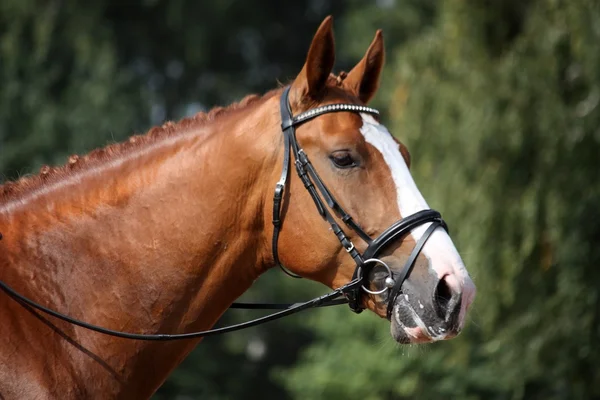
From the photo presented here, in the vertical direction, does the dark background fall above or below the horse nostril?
above

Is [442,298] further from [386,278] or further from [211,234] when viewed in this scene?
[211,234]

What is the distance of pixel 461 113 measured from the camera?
43.7 feet

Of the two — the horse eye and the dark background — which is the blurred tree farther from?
the horse eye

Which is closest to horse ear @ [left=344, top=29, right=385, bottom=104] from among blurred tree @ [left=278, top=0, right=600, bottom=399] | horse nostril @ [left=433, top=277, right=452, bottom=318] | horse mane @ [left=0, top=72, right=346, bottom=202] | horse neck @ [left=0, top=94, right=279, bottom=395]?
horse mane @ [left=0, top=72, right=346, bottom=202]

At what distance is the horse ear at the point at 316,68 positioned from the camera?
4.14 m

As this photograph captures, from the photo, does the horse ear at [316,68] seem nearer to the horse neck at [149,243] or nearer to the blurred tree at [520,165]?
the horse neck at [149,243]

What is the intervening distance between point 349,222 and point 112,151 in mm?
1262

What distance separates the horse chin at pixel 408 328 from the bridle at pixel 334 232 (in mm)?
50

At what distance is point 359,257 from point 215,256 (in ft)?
2.31

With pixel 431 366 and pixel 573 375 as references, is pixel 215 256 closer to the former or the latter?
pixel 573 375

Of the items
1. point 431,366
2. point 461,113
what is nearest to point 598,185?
point 461,113

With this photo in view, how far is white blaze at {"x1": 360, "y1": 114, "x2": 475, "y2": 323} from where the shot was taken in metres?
3.82

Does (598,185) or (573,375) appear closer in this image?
(598,185)

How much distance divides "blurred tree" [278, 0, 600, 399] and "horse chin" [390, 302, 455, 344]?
8622mm
